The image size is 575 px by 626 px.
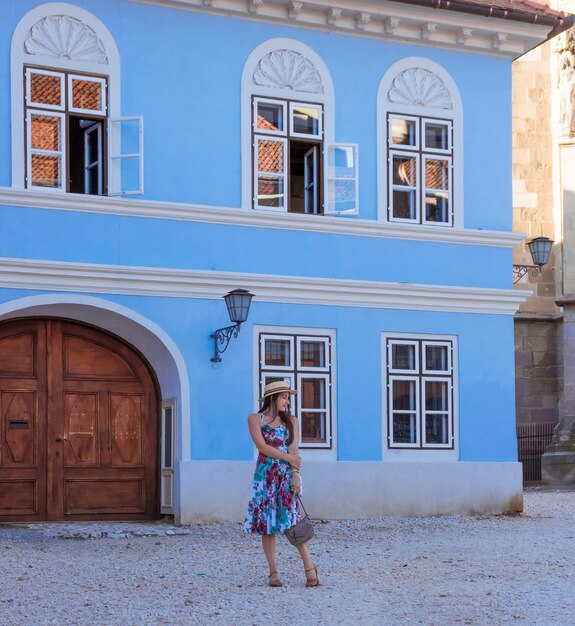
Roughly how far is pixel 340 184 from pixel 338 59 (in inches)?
67.4

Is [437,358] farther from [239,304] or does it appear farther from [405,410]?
[239,304]

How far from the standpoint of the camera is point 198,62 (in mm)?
17172

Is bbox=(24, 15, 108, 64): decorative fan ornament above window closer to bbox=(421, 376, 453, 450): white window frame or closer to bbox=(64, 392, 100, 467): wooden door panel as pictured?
bbox=(64, 392, 100, 467): wooden door panel

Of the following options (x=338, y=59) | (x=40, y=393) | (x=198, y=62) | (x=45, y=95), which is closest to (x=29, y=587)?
(x=40, y=393)

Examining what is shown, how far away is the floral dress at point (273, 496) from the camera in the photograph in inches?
429

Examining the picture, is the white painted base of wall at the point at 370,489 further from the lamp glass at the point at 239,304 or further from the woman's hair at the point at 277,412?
the woman's hair at the point at 277,412

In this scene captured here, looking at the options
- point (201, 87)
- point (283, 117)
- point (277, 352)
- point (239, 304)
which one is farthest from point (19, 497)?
point (283, 117)

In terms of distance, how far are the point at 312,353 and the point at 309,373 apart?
274 mm

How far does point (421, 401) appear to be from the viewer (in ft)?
60.0

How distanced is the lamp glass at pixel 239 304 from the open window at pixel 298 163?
5.57 feet

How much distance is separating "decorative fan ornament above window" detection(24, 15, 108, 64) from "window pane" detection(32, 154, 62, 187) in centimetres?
124

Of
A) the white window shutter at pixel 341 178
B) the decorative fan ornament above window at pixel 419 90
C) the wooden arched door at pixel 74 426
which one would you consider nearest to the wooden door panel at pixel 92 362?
the wooden arched door at pixel 74 426

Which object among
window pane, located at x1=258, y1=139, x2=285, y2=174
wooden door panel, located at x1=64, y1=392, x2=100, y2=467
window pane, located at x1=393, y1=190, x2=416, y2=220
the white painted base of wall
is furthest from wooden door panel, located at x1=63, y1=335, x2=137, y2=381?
window pane, located at x1=393, y1=190, x2=416, y2=220

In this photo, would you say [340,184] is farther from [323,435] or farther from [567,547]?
[567,547]
